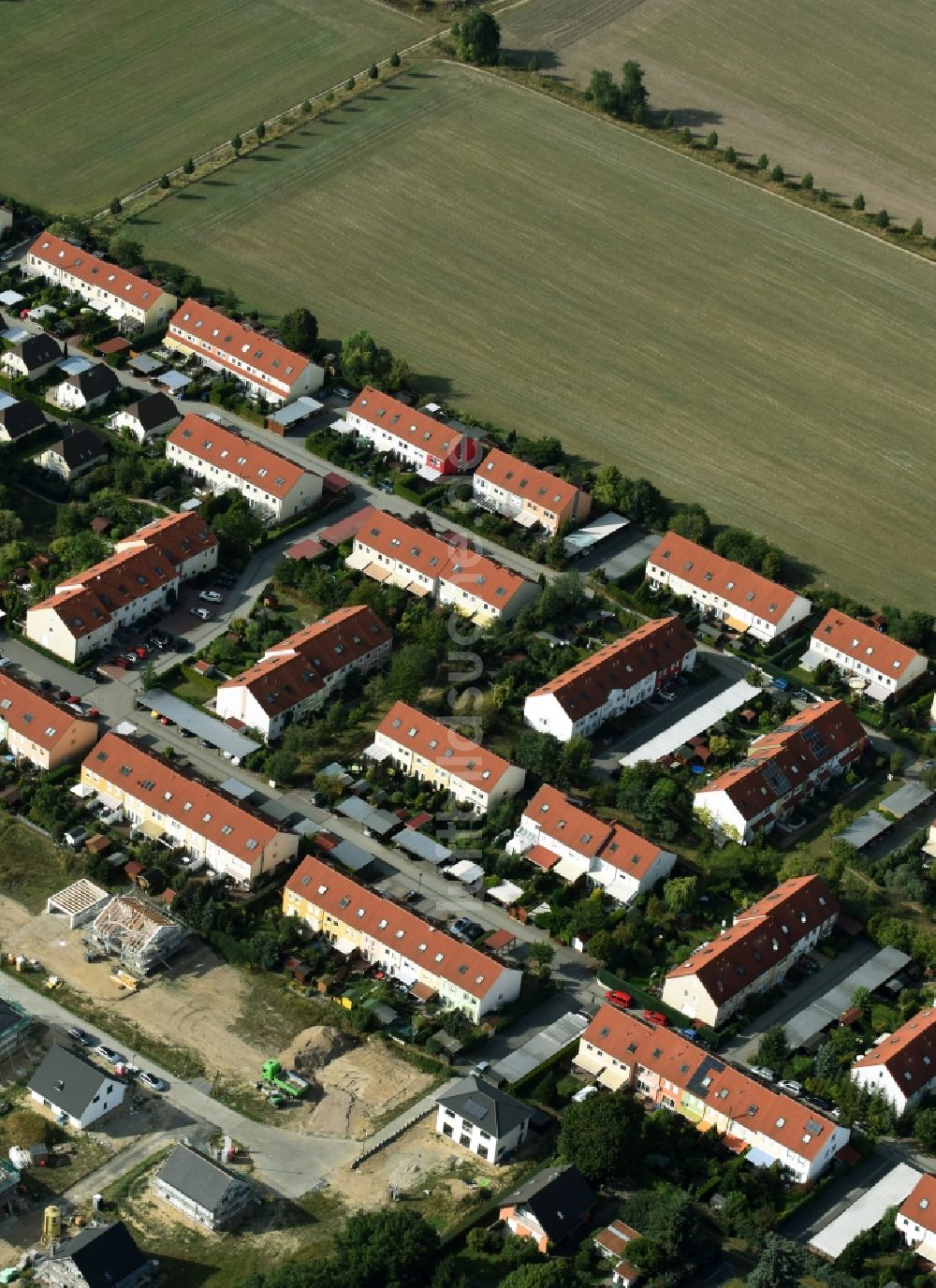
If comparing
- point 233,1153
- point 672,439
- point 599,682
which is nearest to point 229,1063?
point 233,1153

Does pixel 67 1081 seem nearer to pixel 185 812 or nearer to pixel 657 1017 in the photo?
pixel 185 812

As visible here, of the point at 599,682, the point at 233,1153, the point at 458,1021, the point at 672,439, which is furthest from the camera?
the point at 672,439

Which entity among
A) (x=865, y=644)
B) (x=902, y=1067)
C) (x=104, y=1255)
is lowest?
(x=104, y=1255)

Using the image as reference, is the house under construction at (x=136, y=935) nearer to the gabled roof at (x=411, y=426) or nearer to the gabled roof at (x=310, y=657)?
the gabled roof at (x=310, y=657)

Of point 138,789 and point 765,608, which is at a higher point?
point 765,608

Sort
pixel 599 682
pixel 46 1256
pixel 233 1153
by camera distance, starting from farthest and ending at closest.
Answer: pixel 599 682 → pixel 233 1153 → pixel 46 1256

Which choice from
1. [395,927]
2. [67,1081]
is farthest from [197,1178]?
[395,927]

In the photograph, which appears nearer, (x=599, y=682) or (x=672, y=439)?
(x=599, y=682)

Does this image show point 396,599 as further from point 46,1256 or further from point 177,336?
point 46,1256
